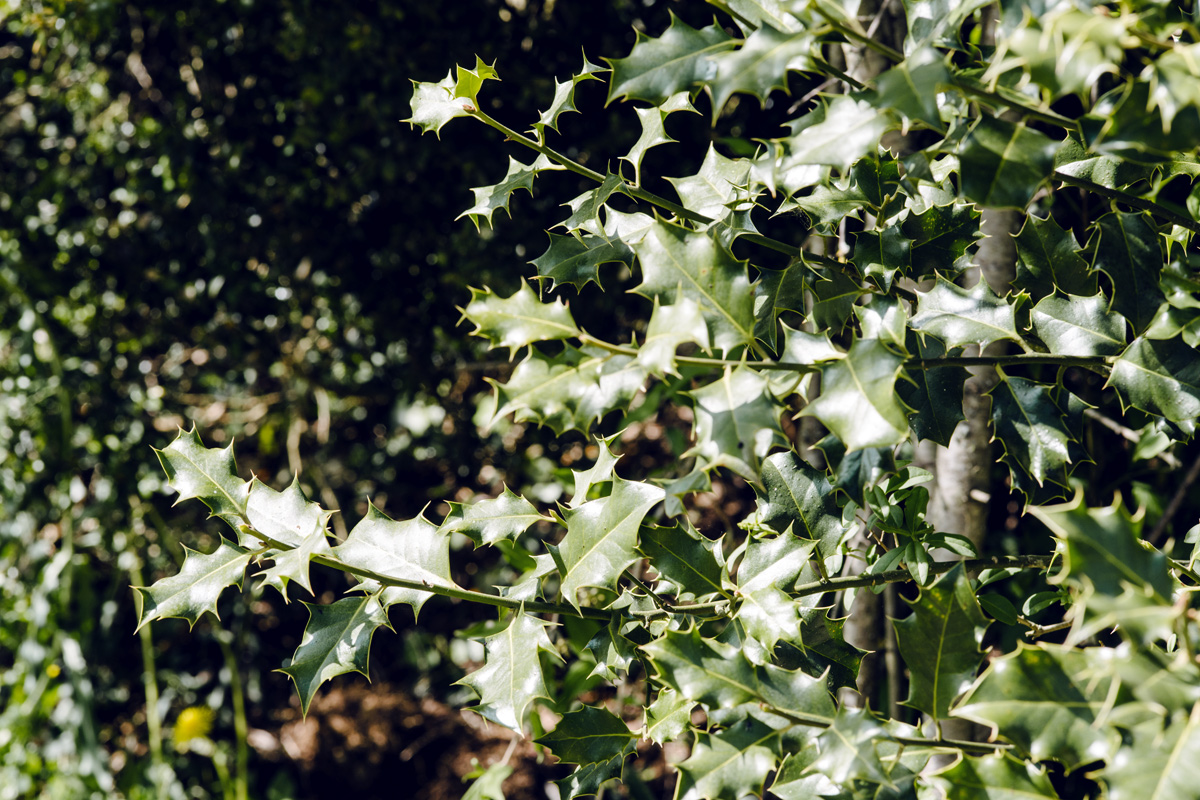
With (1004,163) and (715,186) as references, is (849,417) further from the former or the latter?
(715,186)

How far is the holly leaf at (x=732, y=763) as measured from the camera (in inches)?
23.3

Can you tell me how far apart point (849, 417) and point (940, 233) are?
0.35 metres

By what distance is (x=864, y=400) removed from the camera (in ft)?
1.64

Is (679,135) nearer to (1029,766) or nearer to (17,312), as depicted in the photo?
(1029,766)

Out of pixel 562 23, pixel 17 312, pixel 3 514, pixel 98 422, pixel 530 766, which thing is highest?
pixel 562 23

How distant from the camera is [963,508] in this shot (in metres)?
1.16

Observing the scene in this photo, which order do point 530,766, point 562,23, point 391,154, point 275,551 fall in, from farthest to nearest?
point 530,766, point 391,154, point 562,23, point 275,551

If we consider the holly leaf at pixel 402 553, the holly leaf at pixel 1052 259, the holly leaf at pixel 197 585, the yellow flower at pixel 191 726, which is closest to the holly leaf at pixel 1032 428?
the holly leaf at pixel 1052 259

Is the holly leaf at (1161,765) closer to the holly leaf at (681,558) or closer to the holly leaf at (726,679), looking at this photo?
the holly leaf at (726,679)

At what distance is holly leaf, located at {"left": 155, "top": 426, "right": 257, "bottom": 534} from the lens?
30.1 inches

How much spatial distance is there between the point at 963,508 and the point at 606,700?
1.27 meters

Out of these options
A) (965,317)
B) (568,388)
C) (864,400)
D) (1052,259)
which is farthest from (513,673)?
(1052,259)

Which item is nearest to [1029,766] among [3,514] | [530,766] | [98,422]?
[530,766]

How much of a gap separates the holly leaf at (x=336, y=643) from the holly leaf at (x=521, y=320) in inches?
12.8
